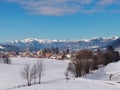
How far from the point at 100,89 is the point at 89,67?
55882 millimetres

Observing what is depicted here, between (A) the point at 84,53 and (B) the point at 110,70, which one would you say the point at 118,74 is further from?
(A) the point at 84,53

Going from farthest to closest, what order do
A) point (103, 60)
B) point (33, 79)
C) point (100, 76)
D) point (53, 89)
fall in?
point (103, 60)
point (100, 76)
point (33, 79)
point (53, 89)

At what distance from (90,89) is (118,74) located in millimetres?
35387

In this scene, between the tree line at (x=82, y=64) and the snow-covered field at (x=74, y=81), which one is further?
the tree line at (x=82, y=64)

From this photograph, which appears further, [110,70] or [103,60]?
[103,60]

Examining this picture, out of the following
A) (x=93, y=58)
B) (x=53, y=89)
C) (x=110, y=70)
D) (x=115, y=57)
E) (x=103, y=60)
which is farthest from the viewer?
(x=115, y=57)

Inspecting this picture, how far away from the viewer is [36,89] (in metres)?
53.8

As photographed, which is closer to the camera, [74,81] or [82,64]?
[74,81]

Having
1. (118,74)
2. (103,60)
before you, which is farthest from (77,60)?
(103,60)

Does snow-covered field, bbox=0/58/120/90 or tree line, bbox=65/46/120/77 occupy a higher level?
tree line, bbox=65/46/120/77

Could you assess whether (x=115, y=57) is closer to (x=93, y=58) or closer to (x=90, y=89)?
(x=93, y=58)

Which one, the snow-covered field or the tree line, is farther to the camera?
the tree line

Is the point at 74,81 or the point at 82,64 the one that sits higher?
the point at 82,64

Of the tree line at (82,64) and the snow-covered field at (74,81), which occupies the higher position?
the tree line at (82,64)
